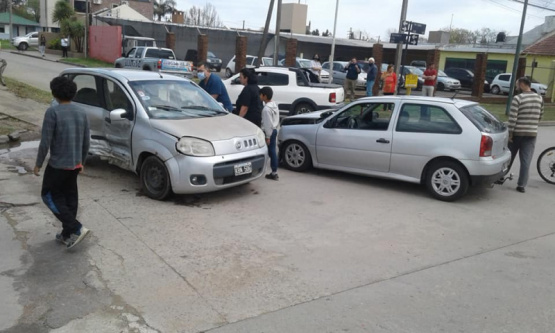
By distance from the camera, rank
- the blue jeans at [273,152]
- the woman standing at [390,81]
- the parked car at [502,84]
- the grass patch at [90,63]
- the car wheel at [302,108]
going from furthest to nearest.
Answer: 1. the grass patch at [90,63]
2. the parked car at [502,84]
3. the woman standing at [390,81]
4. the car wheel at [302,108]
5. the blue jeans at [273,152]

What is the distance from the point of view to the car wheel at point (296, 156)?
30.2 ft

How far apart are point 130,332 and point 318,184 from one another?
202 inches

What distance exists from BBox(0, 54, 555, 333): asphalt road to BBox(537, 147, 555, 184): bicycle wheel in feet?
4.88

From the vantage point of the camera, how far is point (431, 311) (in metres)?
4.30

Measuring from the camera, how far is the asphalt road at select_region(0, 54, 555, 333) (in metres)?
4.08

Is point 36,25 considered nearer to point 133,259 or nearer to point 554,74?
point 554,74

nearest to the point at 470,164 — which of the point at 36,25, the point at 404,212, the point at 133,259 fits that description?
Answer: the point at 404,212

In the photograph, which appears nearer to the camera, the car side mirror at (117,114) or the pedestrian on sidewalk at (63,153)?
the pedestrian on sidewalk at (63,153)

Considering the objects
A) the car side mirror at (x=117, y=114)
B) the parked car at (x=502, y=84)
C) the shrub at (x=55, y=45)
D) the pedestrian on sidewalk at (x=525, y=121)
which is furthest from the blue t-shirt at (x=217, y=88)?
the shrub at (x=55, y=45)

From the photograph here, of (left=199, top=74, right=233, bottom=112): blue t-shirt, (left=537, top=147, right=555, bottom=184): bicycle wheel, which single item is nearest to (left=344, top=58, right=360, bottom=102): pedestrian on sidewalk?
(left=199, top=74, right=233, bottom=112): blue t-shirt

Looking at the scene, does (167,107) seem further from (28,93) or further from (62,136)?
(28,93)

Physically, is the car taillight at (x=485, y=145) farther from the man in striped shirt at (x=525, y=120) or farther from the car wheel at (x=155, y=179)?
the car wheel at (x=155, y=179)

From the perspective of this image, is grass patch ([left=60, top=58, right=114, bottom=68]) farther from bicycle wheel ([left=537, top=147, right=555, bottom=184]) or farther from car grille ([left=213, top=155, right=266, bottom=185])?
bicycle wheel ([left=537, top=147, right=555, bottom=184])

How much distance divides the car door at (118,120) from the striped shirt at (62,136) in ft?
6.77
